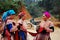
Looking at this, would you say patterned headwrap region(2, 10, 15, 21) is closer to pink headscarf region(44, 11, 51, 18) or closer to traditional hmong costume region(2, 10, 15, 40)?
traditional hmong costume region(2, 10, 15, 40)

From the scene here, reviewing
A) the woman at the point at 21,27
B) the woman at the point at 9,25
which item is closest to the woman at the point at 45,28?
the woman at the point at 21,27

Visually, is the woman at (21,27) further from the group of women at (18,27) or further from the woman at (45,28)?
the woman at (45,28)

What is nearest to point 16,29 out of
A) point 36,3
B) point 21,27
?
point 21,27

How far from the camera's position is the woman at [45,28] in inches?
89.9

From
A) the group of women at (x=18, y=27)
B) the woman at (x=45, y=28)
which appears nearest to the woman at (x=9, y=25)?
the group of women at (x=18, y=27)

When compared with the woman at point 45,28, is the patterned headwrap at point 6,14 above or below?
above

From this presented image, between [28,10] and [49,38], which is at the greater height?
[28,10]

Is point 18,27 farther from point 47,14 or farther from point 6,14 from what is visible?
point 47,14

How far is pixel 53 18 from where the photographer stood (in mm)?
2361

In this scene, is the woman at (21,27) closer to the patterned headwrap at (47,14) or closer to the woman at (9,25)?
the woman at (9,25)

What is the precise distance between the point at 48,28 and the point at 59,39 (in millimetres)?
177

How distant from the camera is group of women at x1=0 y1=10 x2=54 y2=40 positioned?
7.47 ft

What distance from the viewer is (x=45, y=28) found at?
89.9 inches

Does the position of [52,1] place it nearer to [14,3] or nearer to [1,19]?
[14,3]
